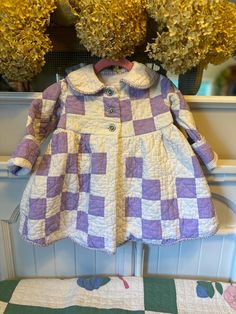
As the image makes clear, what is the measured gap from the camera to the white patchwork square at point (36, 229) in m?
0.74

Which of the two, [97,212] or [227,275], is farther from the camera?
[227,275]

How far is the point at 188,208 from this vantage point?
2.52ft

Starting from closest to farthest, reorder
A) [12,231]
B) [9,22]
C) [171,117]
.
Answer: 1. [9,22]
2. [171,117]
3. [12,231]

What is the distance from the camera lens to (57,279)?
3.14 feet

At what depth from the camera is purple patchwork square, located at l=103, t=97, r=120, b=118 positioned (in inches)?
28.0

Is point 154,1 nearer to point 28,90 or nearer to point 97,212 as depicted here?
point 28,90

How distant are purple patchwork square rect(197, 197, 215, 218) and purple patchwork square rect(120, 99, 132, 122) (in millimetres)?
270

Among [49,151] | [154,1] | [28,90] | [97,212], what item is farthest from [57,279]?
[154,1]

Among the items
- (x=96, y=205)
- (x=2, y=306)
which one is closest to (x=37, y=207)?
(x=96, y=205)

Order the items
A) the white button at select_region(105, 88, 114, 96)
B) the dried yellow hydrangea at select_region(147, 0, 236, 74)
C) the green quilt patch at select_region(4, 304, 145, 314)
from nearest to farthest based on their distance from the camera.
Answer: the dried yellow hydrangea at select_region(147, 0, 236, 74) < the white button at select_region(105, 88, 114, 96) < the green quilt patch at select_region(4, 304, 145, 314)

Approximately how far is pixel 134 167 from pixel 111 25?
328mm

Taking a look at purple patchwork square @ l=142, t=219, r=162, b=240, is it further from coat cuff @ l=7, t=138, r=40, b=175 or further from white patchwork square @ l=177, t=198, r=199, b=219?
coat cuff @ l=7, t=138, r=40, b=175

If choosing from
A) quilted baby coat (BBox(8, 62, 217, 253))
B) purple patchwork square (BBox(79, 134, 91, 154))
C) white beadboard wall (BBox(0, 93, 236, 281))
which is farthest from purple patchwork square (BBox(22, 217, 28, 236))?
purple patchwork square (BBox(79, 134, 91, 154))

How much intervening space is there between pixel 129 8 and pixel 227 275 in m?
0.84
